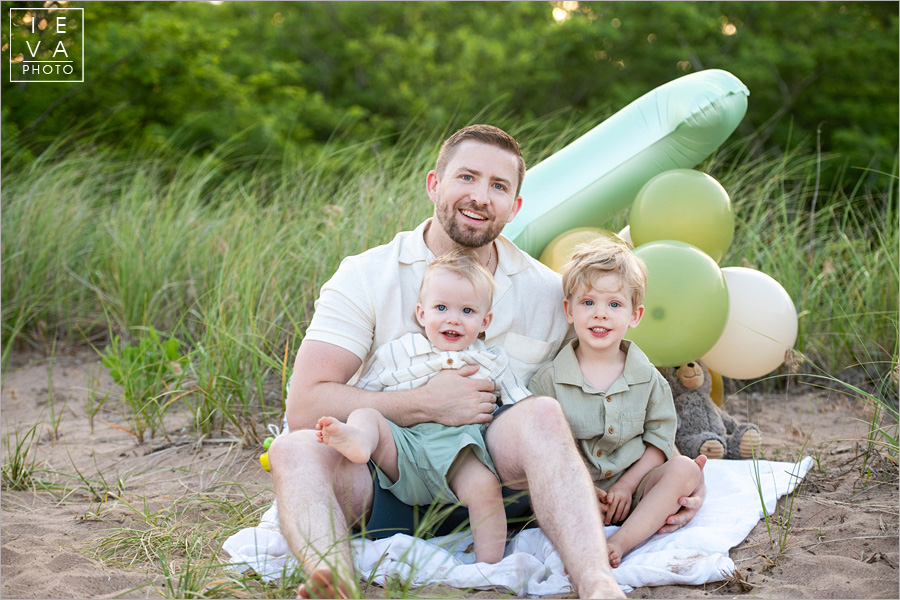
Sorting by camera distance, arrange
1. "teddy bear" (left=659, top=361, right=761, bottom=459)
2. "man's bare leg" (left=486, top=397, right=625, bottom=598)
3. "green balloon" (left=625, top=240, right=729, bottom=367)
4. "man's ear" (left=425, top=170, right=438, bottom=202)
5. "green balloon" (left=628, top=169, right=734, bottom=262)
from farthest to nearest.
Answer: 1. "green balloon" (left=628, top=169, right=734, bottom=262)
2. "teddy bear" (left=659, top=361, right=761, bottom=459)
3. "green balloon" (left=625, top=240, right=729, bottom=367)
4. "man's ear" (left=425, top=170, right=438, bottom=202)
5. "man's bare leg" (left=486, top=397, right=625, bottom=598)

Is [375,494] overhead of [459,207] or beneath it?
beneath

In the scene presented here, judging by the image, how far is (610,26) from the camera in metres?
11.6

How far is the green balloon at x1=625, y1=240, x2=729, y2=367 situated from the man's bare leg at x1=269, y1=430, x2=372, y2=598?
126cm

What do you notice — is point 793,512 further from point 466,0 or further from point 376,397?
point 466,0

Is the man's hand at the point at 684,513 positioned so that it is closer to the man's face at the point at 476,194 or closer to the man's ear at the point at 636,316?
the man's ear at the point at 636,316

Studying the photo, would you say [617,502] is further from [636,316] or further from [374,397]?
[374,397]

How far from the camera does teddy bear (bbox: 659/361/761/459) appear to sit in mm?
3287

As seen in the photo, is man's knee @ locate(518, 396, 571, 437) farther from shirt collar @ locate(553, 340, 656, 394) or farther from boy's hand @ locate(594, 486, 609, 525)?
boy's hand @ locate(594, 486, 609, 525)

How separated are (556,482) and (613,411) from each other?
0.51 meters

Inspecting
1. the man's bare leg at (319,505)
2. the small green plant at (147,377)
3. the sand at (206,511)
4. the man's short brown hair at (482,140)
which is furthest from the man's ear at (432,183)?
the small green plant at (147,377)

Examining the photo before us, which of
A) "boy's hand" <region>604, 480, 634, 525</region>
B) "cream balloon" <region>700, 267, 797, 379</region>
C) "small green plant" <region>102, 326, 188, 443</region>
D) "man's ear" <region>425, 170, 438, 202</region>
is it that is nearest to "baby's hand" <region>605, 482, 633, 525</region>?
"boy's hand" <region>604, 480, 634, 525</region>

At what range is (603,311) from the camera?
2652mm

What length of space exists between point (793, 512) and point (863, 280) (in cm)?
232

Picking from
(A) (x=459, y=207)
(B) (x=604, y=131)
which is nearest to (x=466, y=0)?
(B) (x=604, y=131)
